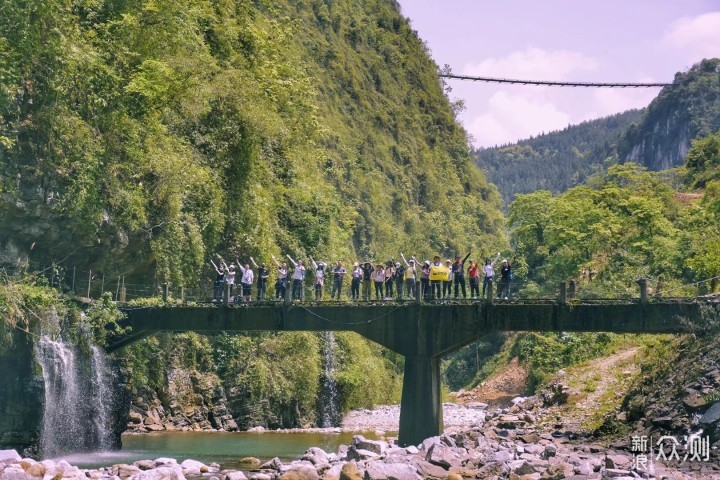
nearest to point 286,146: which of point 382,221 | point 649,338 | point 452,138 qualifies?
point 649,338

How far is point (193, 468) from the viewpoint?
96.0 feet

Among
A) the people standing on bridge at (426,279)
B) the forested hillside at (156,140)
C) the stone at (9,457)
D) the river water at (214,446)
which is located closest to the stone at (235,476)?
the river water at (214,446)

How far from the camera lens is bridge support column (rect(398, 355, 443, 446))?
32.2 m

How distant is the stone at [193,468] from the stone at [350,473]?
16.7ft

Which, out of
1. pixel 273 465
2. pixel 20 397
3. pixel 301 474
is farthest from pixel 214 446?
pixel 301 474

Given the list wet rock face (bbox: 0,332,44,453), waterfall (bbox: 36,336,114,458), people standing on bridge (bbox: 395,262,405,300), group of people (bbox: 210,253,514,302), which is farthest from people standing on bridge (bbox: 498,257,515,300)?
wet rock face (bbox: 0,332,44,453)

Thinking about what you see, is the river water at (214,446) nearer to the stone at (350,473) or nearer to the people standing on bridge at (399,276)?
the stone at (350,473)

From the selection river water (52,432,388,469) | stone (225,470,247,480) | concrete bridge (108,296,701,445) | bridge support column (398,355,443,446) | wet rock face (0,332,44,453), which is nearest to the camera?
stone (225,470,247,480)

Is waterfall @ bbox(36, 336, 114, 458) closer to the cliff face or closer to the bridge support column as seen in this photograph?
the bridge support column

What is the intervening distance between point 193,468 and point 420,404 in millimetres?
7365

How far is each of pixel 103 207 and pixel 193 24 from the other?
598 inches

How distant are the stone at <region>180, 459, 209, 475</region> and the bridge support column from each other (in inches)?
248

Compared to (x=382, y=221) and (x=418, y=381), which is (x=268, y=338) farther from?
(x=382, y=221)

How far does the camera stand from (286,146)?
5603 centimetres
